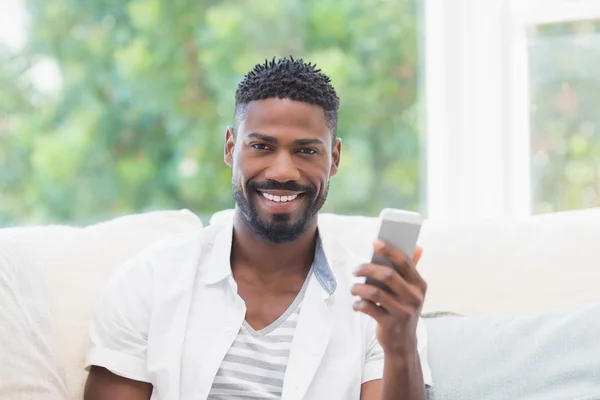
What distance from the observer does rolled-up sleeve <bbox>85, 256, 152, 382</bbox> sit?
1.47 m

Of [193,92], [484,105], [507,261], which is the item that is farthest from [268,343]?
[193,92]

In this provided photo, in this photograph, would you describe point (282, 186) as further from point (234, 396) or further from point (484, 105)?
point (484, 105)

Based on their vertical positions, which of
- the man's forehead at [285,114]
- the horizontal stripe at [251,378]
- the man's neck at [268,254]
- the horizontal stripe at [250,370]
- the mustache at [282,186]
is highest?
the man's forehead at [285,114]

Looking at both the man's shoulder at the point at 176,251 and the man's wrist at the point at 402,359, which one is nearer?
the man's wrist at the point at 402,359

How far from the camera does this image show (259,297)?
1.59 metres

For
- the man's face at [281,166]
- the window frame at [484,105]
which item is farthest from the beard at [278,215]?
the window frame at [484,105]

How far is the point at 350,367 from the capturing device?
151 cm

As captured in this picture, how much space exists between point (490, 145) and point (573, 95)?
29 centimetres

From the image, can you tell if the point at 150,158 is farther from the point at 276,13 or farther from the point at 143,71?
the point at 276,13

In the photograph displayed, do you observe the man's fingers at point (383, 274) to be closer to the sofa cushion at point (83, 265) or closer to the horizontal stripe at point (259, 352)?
the horizontal stripe at point (259, 352)

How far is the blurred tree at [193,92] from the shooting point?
287 centimetres

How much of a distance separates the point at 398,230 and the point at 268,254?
0.49m

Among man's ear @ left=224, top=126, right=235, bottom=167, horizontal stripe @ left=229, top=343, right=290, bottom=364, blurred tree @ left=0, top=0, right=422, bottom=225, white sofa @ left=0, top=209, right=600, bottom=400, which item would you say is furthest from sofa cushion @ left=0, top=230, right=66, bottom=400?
blurred tree @ left=0, top=0, right=422, bottom=225

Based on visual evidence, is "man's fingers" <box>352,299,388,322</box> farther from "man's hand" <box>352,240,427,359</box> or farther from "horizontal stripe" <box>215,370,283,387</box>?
"horizontal stripe" <box>215,370,283,387</box>
